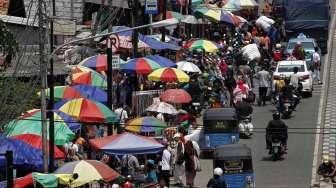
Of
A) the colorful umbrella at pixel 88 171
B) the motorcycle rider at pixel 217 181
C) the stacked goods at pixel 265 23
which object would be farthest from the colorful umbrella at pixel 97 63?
the stacked goods at pixel 265 23

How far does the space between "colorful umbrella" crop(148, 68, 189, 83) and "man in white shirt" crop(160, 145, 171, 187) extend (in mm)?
7765

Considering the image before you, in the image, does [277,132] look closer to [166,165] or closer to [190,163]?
[190,163]

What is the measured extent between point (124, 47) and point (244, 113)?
8.72 metres

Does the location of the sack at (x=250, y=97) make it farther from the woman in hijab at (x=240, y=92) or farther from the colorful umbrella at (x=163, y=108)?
the colorful umbrella at (x=163, y=108)

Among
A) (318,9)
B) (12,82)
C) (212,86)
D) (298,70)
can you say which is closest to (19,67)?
(12,82)

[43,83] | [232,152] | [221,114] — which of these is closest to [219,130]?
[221,114]

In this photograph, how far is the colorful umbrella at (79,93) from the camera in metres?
30.9

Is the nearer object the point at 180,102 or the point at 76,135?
the point at 76,135

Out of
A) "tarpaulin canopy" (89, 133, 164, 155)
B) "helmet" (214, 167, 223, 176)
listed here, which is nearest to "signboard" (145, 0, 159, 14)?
"tarpaulin canopy" (89, 133, 164, 155)

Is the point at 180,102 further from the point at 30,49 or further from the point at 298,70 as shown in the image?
the point at 298,70

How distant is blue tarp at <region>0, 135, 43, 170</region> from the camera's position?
24.0 meters

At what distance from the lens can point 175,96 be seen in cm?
3428

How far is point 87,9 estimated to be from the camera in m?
46.8

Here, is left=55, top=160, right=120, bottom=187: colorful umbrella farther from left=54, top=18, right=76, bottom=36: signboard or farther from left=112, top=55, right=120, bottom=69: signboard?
left=54, top=18, right=76, bottom=36: signboard
